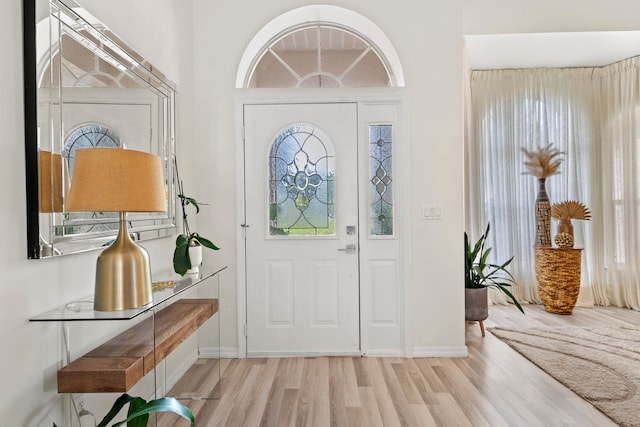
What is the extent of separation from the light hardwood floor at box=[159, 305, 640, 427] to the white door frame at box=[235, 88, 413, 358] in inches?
14.4

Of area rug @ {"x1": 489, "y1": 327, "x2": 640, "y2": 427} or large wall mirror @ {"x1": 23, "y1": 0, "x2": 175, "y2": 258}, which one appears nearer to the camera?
large wall mirror @ {"x1": 23, "y1": 0, "x2": 175, "y2": 258}

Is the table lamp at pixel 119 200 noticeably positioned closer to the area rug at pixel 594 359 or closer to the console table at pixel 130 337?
the console table at pixel 130 337

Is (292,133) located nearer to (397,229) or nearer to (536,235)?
(397,229)

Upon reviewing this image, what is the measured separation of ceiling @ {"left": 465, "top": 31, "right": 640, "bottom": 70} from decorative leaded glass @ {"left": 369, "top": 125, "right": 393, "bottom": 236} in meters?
1.58

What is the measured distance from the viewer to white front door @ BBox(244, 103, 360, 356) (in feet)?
11.2

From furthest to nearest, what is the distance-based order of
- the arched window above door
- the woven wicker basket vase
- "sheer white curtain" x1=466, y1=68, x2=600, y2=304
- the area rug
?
"sheer white curtain" x1=466, y1=68, x2=600, y2=304 → the woven wicker basket vase → the arched window above door → the area rug

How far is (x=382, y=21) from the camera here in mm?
3371

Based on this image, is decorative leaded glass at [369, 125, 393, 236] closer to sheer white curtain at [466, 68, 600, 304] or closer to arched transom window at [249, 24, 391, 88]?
arched transom window at [249, 24, 391, 88]

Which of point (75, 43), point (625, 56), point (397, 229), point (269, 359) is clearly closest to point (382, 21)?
point (397, 229)

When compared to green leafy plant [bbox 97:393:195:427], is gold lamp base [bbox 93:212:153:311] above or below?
above

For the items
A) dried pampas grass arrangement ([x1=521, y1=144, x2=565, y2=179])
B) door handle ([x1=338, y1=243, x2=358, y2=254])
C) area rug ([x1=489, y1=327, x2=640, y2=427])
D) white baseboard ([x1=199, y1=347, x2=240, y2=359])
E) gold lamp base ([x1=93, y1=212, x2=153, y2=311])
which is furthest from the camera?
dried pampas grass arrangement ([x1=521, y1=144, x2=565, y2=179])

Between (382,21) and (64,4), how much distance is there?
94.0 inches

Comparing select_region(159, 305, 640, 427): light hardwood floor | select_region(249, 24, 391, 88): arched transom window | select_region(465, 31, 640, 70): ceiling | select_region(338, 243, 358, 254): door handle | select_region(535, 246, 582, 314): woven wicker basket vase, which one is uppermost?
select_region(465, 31, 640, 70): ceiling

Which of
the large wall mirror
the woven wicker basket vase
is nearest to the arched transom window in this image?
the large wall mirror
